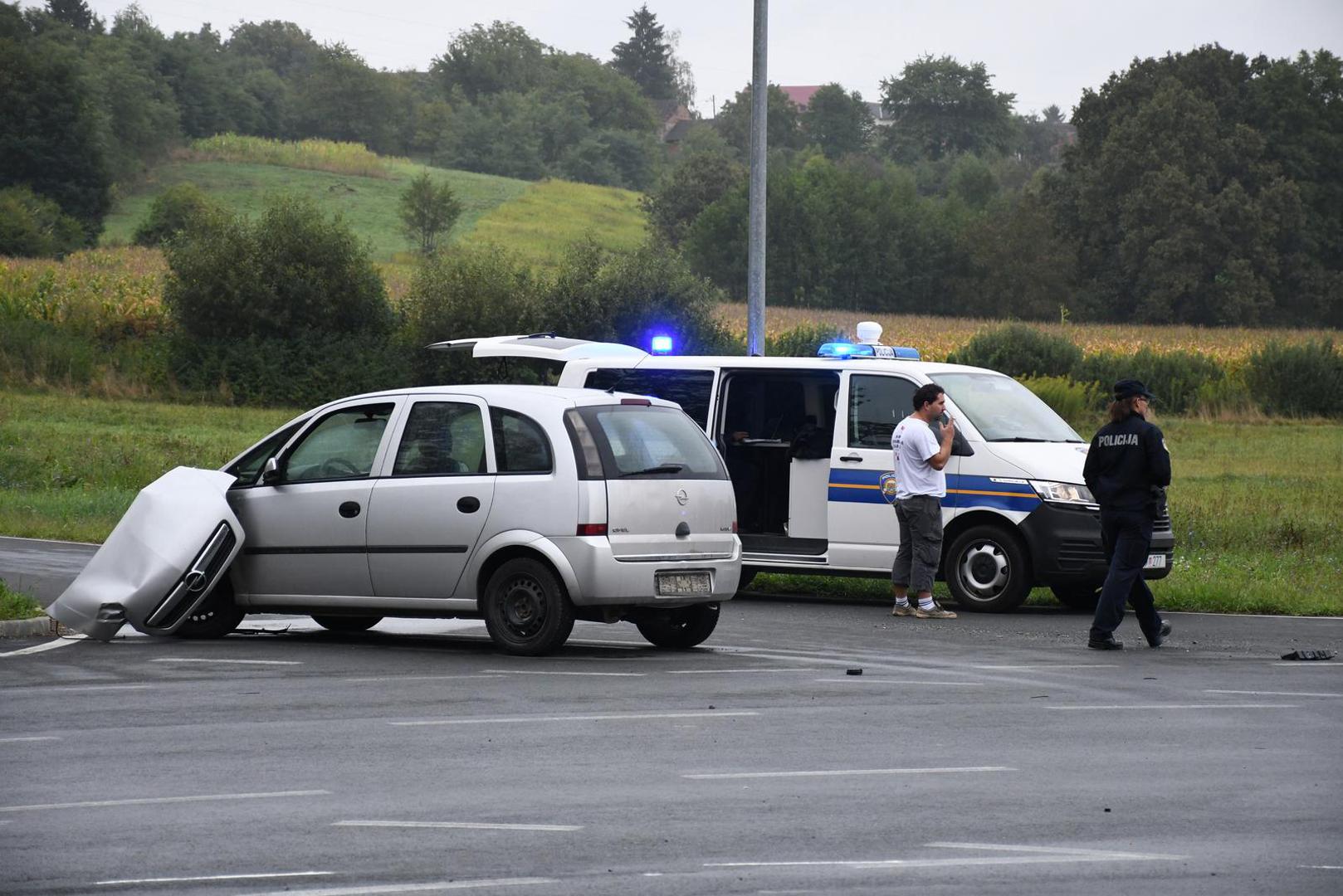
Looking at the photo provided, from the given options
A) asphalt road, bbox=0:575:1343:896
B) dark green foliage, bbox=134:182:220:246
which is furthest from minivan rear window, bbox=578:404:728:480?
dark green foliage, bbox=134:182:220:246

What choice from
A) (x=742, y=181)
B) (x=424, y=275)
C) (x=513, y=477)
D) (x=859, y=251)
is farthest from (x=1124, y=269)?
(x=513, y=477)

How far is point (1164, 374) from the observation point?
49.5 metres

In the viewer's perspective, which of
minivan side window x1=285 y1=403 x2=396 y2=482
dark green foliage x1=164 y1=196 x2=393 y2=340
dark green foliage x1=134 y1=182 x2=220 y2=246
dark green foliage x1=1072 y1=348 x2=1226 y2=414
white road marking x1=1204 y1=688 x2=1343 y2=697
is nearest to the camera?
white road marking x1=1204 y1=688 x2=1343 y2=697

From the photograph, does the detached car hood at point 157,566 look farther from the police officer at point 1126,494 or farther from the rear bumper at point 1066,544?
the rear bumper at point 1066,544

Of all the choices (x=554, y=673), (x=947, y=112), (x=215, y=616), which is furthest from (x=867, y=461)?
(x=947, y=112)

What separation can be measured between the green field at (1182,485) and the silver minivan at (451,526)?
206 inches

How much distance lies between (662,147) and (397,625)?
5571 inches

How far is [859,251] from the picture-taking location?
333 ft

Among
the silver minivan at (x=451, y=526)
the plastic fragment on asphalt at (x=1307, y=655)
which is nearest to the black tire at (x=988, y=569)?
the plastic fragment on asphalt at (x=1307, y=655)

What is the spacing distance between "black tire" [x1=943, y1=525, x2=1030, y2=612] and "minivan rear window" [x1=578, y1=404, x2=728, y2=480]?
3519 millimetres

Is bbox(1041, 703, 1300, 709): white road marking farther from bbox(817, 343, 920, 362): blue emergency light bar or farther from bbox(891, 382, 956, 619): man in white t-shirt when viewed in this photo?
bbox(817, 343, 920, 362): blue emergency light bar

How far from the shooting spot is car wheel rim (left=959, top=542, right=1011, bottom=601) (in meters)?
15.5

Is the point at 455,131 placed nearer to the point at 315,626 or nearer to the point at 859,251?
the point at 859,251

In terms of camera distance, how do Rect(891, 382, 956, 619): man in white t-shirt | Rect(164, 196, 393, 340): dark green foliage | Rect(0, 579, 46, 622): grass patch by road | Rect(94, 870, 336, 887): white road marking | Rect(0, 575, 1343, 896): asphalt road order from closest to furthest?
Rect(94, 870, 336, 887): white road marking < Rect(0, 575, 1343, 896): asphalt road < Rect(0, 579, 46, 622): grass patch by road < Rect(891, 382, 956, 619): man in white t-shirt < Rect(164, 196, 393, 340): dark green foliage
